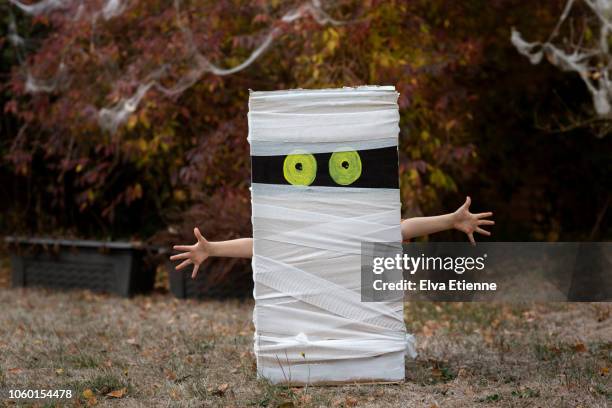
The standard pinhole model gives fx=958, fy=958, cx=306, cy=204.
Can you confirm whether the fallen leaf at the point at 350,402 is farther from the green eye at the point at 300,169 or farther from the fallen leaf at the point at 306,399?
the green eye at the point at 300,169

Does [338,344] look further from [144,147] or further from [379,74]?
[144,147]

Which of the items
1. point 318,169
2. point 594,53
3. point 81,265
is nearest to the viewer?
point 318,169

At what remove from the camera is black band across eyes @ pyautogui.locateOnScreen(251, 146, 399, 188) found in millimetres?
4504

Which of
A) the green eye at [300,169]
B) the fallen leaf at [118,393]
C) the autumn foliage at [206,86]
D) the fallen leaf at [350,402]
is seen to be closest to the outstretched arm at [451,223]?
the green eye at [300,169]

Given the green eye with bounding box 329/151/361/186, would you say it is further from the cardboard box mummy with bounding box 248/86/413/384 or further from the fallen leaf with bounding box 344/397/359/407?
the fallen leaf with bounding box 344/397/359/407

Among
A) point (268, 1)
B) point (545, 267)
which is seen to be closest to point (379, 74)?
point (268, 1)

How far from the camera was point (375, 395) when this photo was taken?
14.6 ft

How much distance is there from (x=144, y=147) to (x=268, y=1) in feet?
5.86

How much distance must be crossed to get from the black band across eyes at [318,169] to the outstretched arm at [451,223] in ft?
1.36

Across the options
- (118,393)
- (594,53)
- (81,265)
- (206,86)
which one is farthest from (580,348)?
(81,265)

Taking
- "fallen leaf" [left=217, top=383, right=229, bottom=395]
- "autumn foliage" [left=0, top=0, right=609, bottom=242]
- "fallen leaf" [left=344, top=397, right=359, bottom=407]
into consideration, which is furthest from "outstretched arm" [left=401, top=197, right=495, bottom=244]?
"autumn foliage" [left=0, top=0, right=609, bottom=242]

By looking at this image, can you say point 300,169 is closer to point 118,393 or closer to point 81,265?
point 118,393

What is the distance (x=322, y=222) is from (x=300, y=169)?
0.27 m

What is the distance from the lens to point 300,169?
4.51 m
